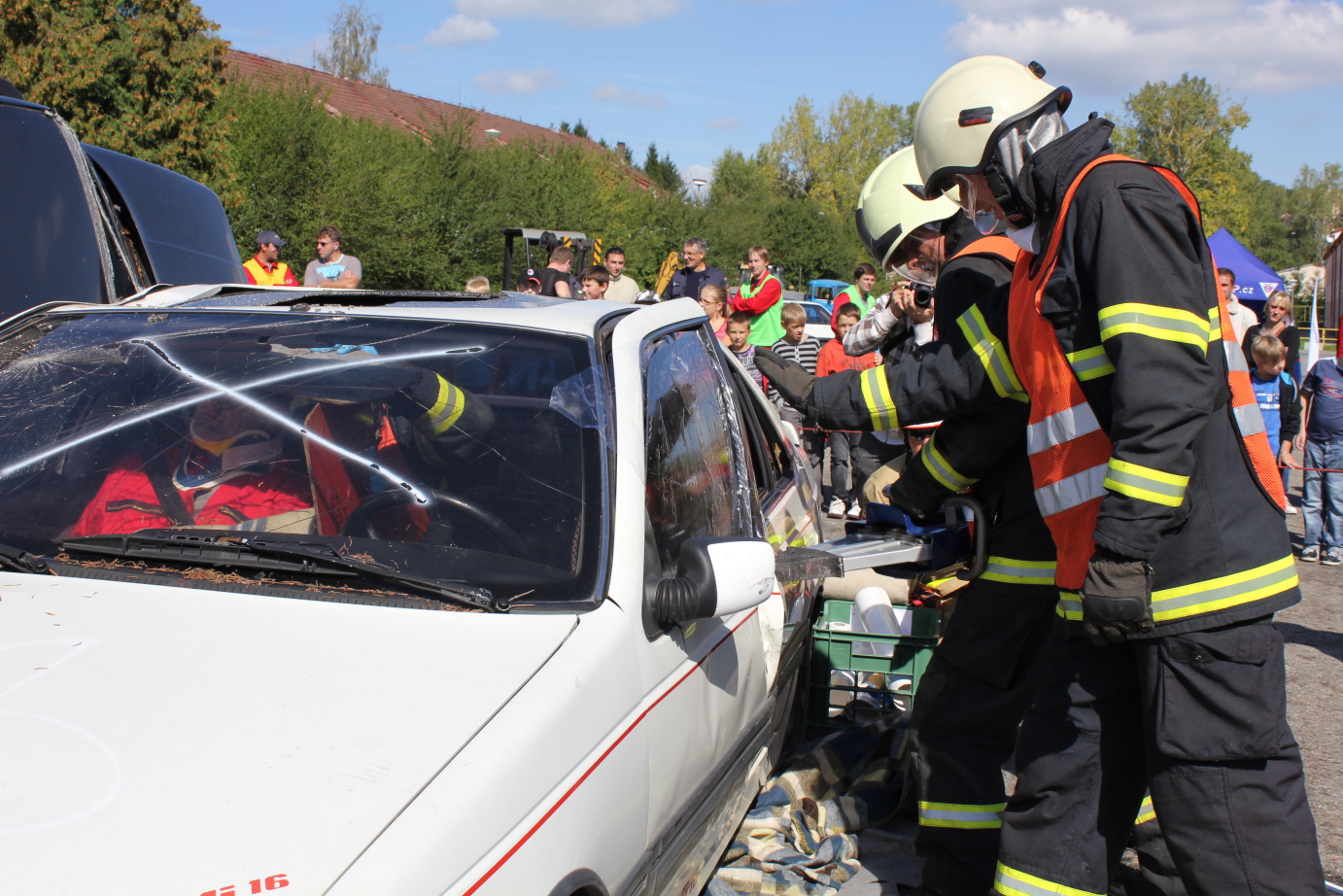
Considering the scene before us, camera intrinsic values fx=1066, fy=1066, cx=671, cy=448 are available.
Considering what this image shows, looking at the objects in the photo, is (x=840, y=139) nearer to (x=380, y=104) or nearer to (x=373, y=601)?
(x=380, y=104)

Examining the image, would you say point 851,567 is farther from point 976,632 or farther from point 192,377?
point 192,377

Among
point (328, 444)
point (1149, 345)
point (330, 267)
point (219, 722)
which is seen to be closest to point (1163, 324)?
point (1149, 345)

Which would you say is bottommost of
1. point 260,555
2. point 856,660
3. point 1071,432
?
point 856,660

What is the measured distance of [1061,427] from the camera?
7.43ft

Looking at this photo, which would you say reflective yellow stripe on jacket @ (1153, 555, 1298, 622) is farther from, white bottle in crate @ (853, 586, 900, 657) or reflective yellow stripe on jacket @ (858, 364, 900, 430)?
white bottle in crate @ (853, 586, 900, 657)

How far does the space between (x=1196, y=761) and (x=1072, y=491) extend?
0.58 m

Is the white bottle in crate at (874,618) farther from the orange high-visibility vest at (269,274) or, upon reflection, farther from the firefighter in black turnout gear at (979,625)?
the orange high-visibility vest at (269,274)

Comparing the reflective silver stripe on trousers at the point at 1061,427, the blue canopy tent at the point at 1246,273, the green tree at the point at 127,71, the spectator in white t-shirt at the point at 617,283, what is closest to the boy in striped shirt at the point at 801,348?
the spectator in white t-shirt at the point at 617,283

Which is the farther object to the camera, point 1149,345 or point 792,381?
point 792,381

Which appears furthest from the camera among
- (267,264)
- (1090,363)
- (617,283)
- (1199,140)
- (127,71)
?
(1199,140)

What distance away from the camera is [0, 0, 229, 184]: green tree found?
14750 millimetres

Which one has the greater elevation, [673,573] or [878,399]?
[878,399]

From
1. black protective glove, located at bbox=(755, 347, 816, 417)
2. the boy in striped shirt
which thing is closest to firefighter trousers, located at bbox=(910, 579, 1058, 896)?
black protective glove, located at bbox=(755, 347, 816, 417)

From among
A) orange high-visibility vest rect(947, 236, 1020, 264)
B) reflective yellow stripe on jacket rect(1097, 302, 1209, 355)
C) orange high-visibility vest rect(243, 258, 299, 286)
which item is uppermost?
orange high-visibility vest rect(243, 258, 299, 286)
